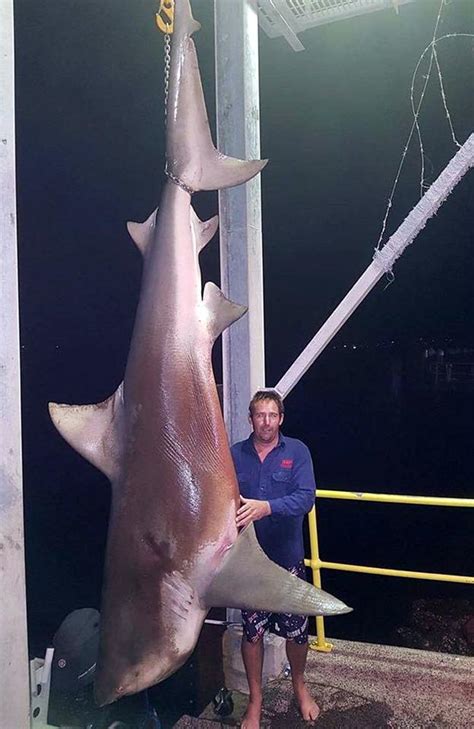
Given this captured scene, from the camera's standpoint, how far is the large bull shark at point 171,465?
7.68ft

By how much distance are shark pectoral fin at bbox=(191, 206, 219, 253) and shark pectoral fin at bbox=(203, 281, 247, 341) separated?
193 millimetres

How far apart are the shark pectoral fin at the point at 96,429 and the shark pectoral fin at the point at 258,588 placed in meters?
0.59

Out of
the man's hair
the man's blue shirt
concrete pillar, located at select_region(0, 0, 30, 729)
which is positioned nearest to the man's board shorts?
the man's blue shirt

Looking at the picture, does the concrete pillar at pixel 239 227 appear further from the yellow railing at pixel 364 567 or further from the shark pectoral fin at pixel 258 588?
the shark pectoral fin at pixel 258 588

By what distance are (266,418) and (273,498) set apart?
1.45 feet

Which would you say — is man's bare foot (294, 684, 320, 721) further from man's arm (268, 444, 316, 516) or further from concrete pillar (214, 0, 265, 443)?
concrete pillar (214, 0, 265, 443)

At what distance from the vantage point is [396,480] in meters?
31.4

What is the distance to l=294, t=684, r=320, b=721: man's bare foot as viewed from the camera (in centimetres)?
338

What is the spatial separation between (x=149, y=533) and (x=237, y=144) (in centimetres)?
245

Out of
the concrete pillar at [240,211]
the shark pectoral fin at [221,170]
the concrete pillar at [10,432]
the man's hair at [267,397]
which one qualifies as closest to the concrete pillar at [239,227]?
the concrete pillar at [240,211]

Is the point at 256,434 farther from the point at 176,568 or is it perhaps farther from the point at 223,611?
the point at 223,611

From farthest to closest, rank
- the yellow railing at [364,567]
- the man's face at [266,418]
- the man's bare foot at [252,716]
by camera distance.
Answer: the yellow railing at [364,567] < the man's bare foot at [252,716] < the man's face at [266,418]

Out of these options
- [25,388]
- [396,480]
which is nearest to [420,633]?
[396,480]

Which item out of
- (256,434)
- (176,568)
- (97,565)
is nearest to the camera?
(176,568)
